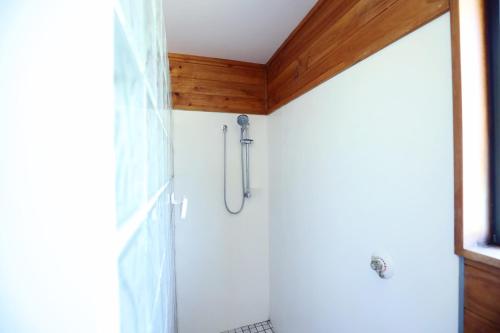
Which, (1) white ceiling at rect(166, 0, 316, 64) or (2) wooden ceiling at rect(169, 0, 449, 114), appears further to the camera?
(1) white ceiling at rect(166, 0, 316, 64)

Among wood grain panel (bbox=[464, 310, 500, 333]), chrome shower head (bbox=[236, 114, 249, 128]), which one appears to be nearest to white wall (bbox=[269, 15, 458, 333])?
wood grain panel (bbox=[464, 310, 500, 333])

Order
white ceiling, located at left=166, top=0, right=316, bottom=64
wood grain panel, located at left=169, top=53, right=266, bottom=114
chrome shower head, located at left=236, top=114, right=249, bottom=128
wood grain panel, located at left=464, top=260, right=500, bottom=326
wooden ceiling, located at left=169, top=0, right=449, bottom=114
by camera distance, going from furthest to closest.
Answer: chrome shower head, located at left=236, top=114, right=249, bottom=128 → wood grain panel, located at left=169, top=53, right=266, bottom=114 → white ceiling, located at left=166, top=0, right=316, bottom=64 → wooden ceiling, located at left=169, top=0, right=449, bottom=114 → wood grain panel, located at left=464, top=260, right=500, bottom=326

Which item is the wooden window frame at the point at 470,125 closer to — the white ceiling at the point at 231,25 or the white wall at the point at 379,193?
the white wall at the point at 379,193

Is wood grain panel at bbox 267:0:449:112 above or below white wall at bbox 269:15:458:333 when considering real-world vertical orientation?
above

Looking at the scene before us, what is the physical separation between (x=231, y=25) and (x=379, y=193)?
1374mm

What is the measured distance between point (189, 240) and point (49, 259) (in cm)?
175

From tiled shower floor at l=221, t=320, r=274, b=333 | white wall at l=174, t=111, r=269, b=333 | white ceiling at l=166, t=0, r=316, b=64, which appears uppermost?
white ceiling at l=166, t=0, r=316, b=64

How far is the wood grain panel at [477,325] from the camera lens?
0.55 meters

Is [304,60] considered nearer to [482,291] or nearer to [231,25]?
[231,25]

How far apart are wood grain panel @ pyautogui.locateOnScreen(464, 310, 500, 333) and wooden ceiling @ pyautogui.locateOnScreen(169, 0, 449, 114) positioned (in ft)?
2.87

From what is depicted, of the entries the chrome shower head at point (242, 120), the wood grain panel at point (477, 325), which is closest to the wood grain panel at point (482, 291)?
the wood grain panel at point (477, 325)

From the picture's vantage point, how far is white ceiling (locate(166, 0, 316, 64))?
1.26 meters

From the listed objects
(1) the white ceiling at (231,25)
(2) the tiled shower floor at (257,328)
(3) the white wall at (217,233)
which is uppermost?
(1) the white ceiling at (231,25)

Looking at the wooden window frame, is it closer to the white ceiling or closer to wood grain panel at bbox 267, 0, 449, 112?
wood grain panel at bbox 267, 0, 449, 112
